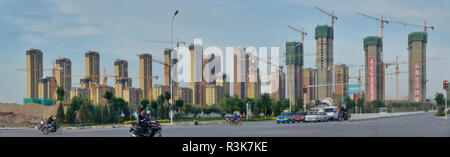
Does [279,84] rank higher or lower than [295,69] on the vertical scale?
lower

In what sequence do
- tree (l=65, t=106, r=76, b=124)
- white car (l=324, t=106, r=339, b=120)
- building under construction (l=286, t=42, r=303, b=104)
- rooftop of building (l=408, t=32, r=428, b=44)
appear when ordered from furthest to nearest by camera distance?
1. rooftop of building (l=408, t=32, r=428, b=44)
2. building under construction (l=286, t=42, r=303, b=104)
3. white car (l=324, t=106, r=339, b=120)
4. tree (l=65, t=106, r=76, b=124)

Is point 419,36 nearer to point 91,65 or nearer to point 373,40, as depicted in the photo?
point 373,40

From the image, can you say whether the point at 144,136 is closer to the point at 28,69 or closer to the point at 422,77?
the point at 28,69

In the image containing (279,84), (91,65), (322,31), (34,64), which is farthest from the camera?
(322,31)

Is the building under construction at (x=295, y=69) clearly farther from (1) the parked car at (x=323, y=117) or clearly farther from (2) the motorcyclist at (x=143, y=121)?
(2) the motorcyclist at (x=143, y=121)

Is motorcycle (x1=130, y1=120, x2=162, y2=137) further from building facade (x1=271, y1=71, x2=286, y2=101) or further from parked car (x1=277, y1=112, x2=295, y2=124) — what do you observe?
building facade (x1=271, y1=71, x2=286, y2=101)

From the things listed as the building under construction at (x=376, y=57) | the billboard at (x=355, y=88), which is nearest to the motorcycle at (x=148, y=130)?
the billboard at (x=355, y=88)

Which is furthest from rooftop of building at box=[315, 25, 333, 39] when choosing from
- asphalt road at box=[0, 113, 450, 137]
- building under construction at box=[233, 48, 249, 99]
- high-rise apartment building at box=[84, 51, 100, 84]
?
asphalt road at box=[0, 113, 450, 137]

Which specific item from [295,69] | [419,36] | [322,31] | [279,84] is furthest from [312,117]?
[419,36]

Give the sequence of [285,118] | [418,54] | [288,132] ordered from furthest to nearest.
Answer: [418,54] < [285,118] < [288,132]

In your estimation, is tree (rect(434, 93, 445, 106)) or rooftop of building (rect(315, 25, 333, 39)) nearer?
tree (rect(434, 93, 445, 106))
